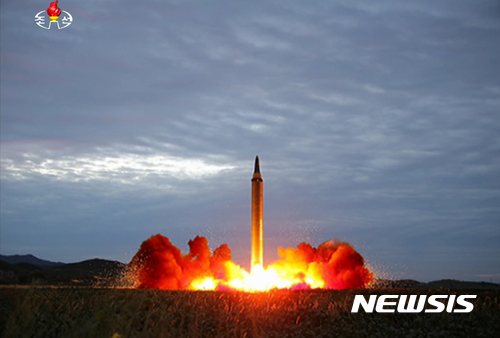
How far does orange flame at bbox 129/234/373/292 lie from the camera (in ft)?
245

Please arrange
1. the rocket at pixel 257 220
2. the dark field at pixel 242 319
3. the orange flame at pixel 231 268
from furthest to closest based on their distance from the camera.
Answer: the orange flame at pixel 231 268, the rocket at pixel 257 220, the dark field at pixel 242 319

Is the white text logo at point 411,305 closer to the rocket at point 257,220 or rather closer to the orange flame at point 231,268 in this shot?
the rocket at point 257,220

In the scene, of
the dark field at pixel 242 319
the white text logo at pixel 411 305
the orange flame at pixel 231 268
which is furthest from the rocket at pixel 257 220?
the dark field at pixel 242 319

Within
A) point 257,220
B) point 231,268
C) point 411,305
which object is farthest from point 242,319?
point 231,268

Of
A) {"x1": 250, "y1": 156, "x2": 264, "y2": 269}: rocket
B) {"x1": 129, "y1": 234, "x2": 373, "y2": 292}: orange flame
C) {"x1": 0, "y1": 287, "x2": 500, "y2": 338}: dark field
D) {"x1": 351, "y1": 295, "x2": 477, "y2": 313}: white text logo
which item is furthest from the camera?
{"x1": 129, "y1": 234, "x2": 373, "y2": 292}: orange flame

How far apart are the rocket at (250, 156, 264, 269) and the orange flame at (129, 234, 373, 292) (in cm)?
303

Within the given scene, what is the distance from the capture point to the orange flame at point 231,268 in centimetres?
7475

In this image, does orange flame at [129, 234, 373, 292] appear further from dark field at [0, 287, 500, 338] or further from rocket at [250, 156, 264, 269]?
dark field at [0, 287, 500, 338]

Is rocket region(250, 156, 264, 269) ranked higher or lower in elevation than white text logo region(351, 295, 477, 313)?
higher

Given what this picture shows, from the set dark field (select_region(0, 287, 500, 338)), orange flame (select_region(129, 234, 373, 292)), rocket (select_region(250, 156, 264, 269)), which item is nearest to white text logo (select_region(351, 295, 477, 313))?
dark field (select_region(0, 287, 500, 338))

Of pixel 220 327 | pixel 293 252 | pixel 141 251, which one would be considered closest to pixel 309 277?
pixel 293 252

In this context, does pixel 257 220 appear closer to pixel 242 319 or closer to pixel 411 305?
pixel 411 305

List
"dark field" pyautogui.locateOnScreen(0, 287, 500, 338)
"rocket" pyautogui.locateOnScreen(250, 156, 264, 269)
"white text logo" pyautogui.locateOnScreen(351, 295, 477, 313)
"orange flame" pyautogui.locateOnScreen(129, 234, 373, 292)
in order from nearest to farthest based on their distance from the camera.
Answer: "dark field" pyautogui.locateOnScreen(0, 287, 500, 338) → "white text logo" pyautogui.locateOnScreen(351, 295, 477, 313) → "rocket" pyautogui.locateOnScreen(250, 156, 264, 269) → "orange flame" pyautogui.locateOnScreen(129, 234, 373, 292)

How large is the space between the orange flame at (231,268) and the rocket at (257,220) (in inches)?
119
